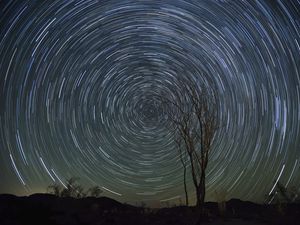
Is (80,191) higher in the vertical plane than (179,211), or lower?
higher

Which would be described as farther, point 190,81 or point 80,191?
point 80,191

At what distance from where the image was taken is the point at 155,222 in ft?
61.7

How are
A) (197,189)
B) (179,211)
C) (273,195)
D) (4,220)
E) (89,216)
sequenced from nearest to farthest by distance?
(4,220) < (89,216) < (197,189) < (179,211) < (273,195)

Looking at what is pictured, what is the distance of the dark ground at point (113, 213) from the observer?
17.7m

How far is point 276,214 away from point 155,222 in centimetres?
660

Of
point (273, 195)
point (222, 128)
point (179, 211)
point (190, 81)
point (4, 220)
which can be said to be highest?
point (190, 81)

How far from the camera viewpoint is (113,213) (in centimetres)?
2023

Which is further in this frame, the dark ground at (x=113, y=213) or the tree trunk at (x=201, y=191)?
the tree trunk at (x=201, y=191)

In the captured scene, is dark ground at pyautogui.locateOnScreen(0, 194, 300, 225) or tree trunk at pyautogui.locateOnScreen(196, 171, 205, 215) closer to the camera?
dark ground at pyautogui.locateOnScreen(0, 194, 300, 225)

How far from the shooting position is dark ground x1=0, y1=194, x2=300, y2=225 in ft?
57.9

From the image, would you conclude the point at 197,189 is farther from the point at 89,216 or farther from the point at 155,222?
the point at 89,216

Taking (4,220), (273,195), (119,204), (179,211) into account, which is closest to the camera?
(4,220)

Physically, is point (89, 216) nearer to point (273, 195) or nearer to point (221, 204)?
point (221, 204)

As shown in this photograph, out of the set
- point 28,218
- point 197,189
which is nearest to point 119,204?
point 197,189
